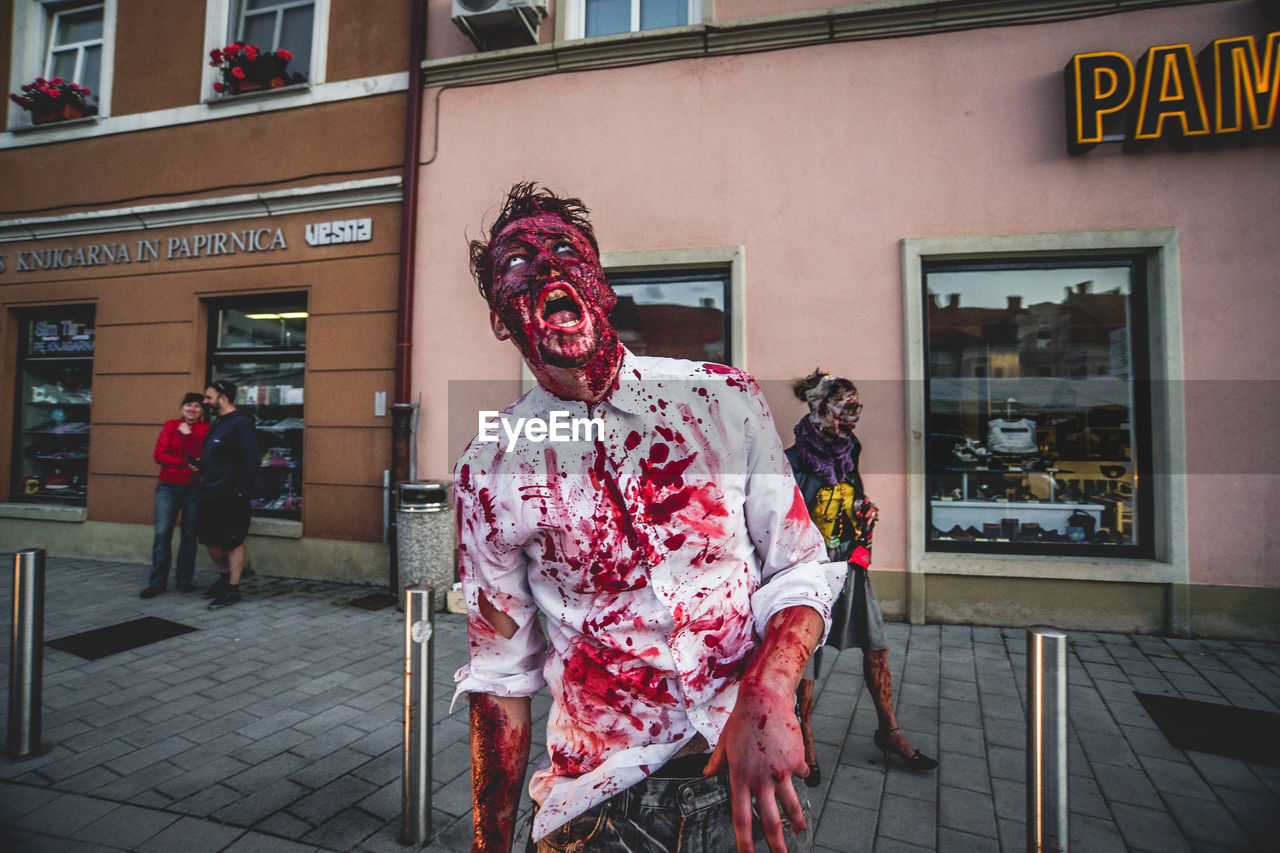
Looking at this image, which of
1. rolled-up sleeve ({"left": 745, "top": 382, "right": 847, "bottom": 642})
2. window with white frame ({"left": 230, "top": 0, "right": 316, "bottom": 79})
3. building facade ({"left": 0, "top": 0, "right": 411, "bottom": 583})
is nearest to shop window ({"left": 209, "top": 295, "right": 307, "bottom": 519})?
building facade ({"left": 0, "top": 0, "right": 411, "bottom": 583})

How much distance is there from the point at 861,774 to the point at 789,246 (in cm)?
413

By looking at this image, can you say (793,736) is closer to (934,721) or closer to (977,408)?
(934,721)

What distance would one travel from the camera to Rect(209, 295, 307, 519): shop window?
276 inches

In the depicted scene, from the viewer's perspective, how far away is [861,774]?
10.1 feet

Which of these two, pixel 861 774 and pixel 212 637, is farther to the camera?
pixel 212 637

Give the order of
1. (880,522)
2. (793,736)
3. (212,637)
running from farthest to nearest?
(880,522), (212,637), (793,736)

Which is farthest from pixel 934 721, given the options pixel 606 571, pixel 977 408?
pixel 606 571

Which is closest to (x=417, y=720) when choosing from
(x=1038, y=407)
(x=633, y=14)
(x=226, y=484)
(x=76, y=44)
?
(x=226, y=484)

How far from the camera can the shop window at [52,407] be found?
312 inches

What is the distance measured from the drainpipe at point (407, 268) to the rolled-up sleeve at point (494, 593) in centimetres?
515

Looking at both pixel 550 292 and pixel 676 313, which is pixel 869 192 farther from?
pixel 550 292

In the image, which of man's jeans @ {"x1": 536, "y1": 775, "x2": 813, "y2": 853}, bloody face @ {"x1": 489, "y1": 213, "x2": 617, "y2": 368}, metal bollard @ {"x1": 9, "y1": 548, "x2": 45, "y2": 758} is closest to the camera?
man's jeans @ {"x1": 536, "y1": 775, "x2": 813, "y2": 853}

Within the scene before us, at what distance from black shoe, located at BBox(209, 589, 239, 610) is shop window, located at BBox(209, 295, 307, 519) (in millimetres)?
1218

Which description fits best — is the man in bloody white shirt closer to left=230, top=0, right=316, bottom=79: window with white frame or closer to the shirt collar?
the shirt collar
